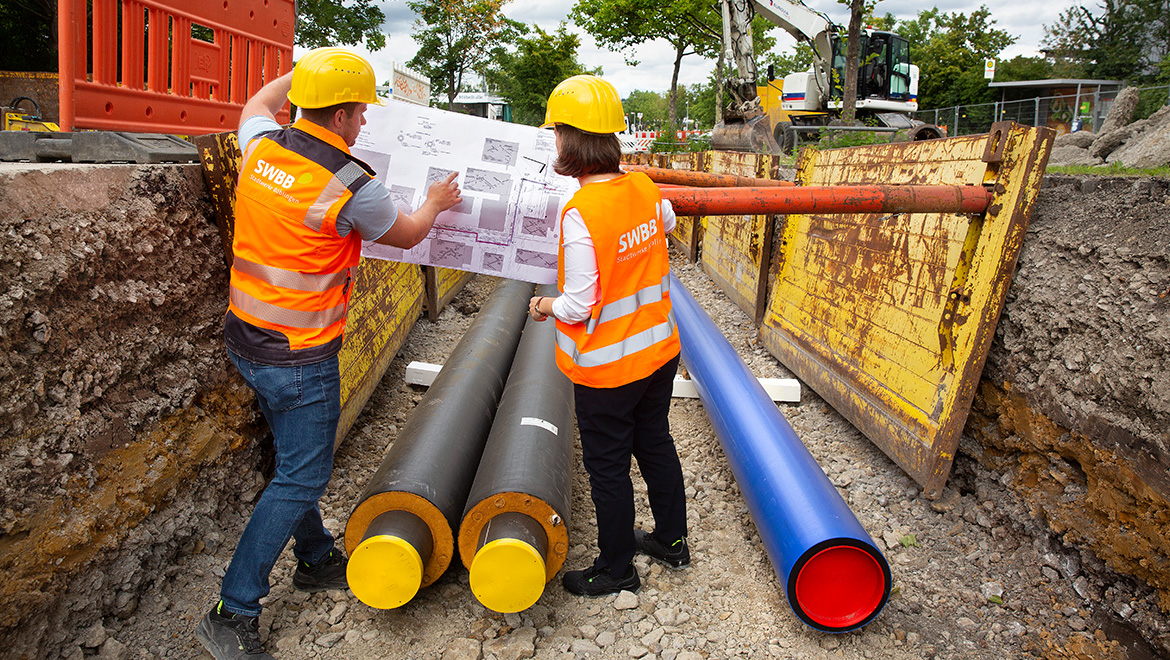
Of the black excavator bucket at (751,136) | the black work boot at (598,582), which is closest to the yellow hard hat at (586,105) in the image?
the black work boot at (598,582)

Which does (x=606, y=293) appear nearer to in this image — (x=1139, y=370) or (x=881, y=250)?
(x=1139, y=370)

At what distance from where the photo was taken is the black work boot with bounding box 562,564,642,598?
8.69 feet

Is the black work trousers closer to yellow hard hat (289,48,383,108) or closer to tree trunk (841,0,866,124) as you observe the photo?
yellow hard hat (289,48,383,108)

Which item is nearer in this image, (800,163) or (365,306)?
(365,306)

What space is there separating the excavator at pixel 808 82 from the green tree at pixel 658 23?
366 inches

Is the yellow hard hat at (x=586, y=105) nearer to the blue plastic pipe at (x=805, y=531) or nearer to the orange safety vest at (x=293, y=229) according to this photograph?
the orange safety vest at (x=293, y=229)

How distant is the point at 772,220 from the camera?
543 centimetres

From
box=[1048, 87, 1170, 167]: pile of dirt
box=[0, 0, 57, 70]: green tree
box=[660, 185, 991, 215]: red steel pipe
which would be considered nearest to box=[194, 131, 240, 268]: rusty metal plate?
box=[660, 185, 991, 215]: red steel pipe

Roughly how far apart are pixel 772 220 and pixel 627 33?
26.1 meters

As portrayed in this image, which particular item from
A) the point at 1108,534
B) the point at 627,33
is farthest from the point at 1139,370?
the point at 627,33

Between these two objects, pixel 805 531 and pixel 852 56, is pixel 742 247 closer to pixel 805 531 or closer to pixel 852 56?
pixel 805 531

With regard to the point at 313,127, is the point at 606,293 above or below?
below

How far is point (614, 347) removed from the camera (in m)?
2.31

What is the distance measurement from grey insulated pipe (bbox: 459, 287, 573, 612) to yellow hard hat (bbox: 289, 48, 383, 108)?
56.1 inches
